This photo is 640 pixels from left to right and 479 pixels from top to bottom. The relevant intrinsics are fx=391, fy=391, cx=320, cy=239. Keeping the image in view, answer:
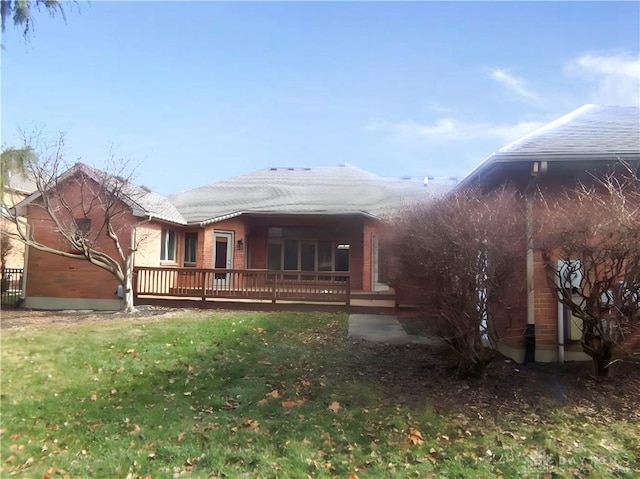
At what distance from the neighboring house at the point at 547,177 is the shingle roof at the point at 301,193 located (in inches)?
312

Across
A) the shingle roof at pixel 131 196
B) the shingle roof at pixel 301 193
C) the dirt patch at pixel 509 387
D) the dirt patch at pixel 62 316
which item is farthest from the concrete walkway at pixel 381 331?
the shingle roof at pixel 131 196

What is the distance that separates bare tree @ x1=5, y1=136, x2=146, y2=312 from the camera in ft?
36.4

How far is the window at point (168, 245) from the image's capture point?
1491 centimetres

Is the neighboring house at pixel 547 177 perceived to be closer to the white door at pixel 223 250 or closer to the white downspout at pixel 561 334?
the white downspout at pixel 561 334

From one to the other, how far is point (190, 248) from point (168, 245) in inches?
48.1

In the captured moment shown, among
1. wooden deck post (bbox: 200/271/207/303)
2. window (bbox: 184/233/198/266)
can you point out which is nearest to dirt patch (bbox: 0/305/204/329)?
wooden deck post (bbox: 200/271/207/303)

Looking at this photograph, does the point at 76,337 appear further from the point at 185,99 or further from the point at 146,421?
the point at 185,99

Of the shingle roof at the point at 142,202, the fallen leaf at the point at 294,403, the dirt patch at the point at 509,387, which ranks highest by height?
the shingle roof at the point at 142,202

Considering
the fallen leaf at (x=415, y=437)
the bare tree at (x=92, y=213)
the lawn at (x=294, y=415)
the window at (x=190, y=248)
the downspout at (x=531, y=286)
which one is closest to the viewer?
the lawn at (x=294, y=415)

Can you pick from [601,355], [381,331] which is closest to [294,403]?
[601,355]

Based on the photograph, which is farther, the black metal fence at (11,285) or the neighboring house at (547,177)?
the black metal fence at (11,285)

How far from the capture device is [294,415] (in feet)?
14.9

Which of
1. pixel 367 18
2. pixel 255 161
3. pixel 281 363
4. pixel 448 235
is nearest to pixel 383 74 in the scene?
pixel 367 18

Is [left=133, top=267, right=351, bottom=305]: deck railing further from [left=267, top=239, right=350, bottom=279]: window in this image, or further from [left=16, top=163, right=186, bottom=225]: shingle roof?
[left=267, top=239, right=350, bottom=279]: window
